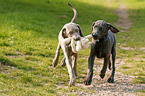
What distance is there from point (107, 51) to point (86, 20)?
49.3 ft

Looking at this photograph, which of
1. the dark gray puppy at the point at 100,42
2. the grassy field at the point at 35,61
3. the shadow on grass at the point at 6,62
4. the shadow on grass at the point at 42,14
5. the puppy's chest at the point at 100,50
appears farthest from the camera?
the shadow on grass at the point at 42,14

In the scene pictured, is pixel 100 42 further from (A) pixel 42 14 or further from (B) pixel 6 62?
(A) pixel 42 14

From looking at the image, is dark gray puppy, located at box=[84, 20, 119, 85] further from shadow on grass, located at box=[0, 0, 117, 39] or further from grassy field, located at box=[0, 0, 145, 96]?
shadow on grass, located at box=[0, 0, 117, 39]

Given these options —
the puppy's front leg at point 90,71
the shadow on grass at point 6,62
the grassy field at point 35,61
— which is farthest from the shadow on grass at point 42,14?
the puppy's front leg at point 90,71

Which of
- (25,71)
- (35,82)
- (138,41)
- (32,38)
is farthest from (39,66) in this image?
(138,41)

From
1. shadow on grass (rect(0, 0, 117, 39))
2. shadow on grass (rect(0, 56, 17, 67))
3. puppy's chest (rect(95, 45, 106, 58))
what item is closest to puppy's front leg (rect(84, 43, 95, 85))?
puppy's chest (rect(95, 45, 106, 58))

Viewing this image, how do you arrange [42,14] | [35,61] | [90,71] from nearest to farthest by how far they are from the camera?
[90,71] → [35,61] → [42,14]

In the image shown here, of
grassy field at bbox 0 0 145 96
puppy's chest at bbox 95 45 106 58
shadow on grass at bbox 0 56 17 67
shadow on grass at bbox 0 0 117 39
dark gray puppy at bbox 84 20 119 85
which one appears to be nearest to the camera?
grassy field at bbox 0 0 145 96

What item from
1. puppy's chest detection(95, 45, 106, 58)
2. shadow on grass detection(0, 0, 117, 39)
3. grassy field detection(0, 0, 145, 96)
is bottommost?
grassy field detection(0, 0, 145, 96)

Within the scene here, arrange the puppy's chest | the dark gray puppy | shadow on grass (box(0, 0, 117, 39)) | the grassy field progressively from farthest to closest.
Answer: shadow on grass (box(0, 0, 117, 39)) → the puppy's chest → the dark gray puppy → the grassy field

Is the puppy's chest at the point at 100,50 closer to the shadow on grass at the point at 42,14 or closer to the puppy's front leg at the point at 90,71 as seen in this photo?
the puppy's front leg at the point at 90,71

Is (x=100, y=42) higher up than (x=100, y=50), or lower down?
higher up

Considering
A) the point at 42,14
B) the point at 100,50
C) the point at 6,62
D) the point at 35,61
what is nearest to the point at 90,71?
the point at 100,50

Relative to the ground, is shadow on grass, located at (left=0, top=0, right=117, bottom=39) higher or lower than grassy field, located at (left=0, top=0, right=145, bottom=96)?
higher
